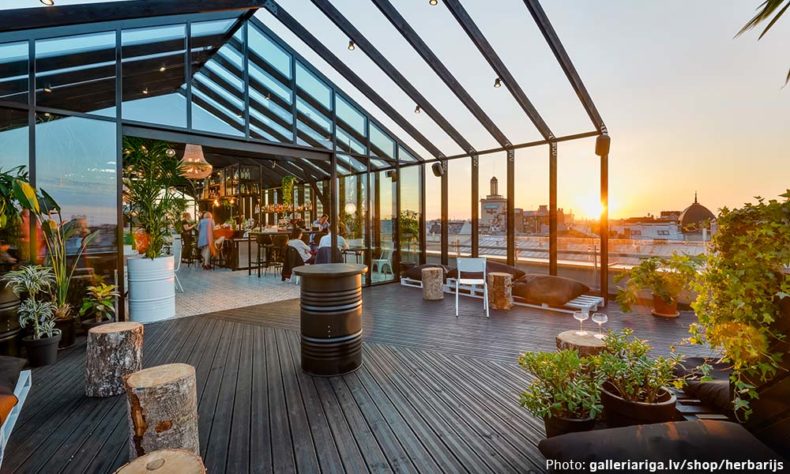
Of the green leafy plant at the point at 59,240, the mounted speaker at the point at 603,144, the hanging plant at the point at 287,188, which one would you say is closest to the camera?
the green leafy plant at the point at 59,240

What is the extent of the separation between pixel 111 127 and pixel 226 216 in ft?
34.3

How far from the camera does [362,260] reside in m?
8.48

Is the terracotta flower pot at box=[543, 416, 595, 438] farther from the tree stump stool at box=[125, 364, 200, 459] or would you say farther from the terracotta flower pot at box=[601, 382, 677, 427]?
the tree stump stool at box=[125, 364, 200, 459]

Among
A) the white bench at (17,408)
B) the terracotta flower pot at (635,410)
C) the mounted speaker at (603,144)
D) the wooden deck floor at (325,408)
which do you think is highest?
the mounted speaker at (603,144)

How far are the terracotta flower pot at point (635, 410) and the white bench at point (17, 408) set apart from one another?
128 inches

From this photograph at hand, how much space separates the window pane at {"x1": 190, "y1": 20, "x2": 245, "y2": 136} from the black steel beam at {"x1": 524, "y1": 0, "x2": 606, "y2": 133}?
15.5 feet

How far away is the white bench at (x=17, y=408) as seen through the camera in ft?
6.96

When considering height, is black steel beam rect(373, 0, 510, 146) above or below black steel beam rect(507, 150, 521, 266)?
above

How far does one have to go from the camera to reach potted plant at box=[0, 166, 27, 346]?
3340 mm

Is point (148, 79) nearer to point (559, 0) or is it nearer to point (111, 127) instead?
point (111, 127)

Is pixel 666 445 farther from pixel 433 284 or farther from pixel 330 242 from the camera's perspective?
pixel 330 242

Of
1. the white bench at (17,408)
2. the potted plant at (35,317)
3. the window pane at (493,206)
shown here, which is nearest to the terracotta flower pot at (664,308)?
the window pane at (493,206)

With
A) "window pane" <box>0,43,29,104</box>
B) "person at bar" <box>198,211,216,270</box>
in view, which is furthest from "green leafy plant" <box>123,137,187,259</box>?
"person at bar" <box>198,211,216,270</box>

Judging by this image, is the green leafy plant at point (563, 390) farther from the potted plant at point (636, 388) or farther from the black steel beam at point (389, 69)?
the black steel beam at point (389, 69)
